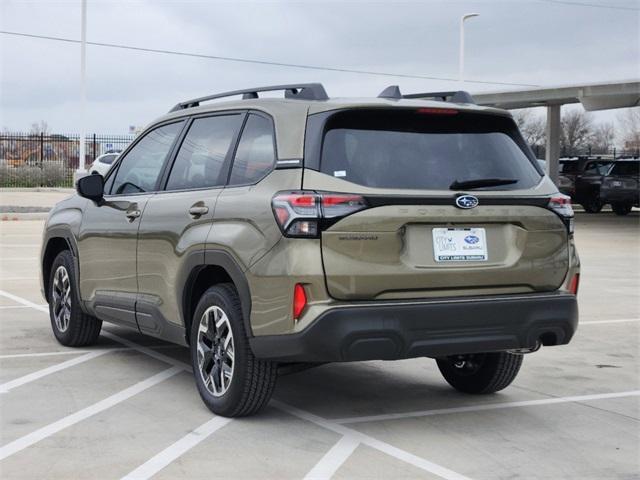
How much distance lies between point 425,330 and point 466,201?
760mm

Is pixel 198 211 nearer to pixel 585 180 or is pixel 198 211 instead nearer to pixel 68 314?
pixel 68 314

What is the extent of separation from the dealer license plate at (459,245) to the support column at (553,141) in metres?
30.3

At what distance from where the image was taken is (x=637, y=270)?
599 inches

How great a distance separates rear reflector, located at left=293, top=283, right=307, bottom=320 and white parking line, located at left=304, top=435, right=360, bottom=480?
728mm

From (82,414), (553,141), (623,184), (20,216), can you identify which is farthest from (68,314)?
(553,141)

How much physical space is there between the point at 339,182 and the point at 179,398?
6.55 feet

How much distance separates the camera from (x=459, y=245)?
17.7 ft

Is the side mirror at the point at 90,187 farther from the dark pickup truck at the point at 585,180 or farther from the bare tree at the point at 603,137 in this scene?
the bare tree at the point at 603,137

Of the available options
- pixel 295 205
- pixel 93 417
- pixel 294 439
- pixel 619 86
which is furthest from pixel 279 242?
pixel 619 86

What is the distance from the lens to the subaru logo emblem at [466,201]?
539 cm

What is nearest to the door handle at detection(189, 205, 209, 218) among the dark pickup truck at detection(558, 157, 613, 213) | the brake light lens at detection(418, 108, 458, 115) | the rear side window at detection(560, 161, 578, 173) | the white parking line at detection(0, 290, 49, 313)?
the brake light lens at detection(418, 108, 458, 115)

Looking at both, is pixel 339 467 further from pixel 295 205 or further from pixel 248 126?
pixel 248 126

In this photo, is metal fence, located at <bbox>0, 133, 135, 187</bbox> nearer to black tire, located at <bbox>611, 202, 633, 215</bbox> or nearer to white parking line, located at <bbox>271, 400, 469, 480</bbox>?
black tire, located at <bbox>611, 202, 633, 215</bbox>

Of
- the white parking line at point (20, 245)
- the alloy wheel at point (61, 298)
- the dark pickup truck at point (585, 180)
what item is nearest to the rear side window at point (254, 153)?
the alloy wheel at point (61, 298)
